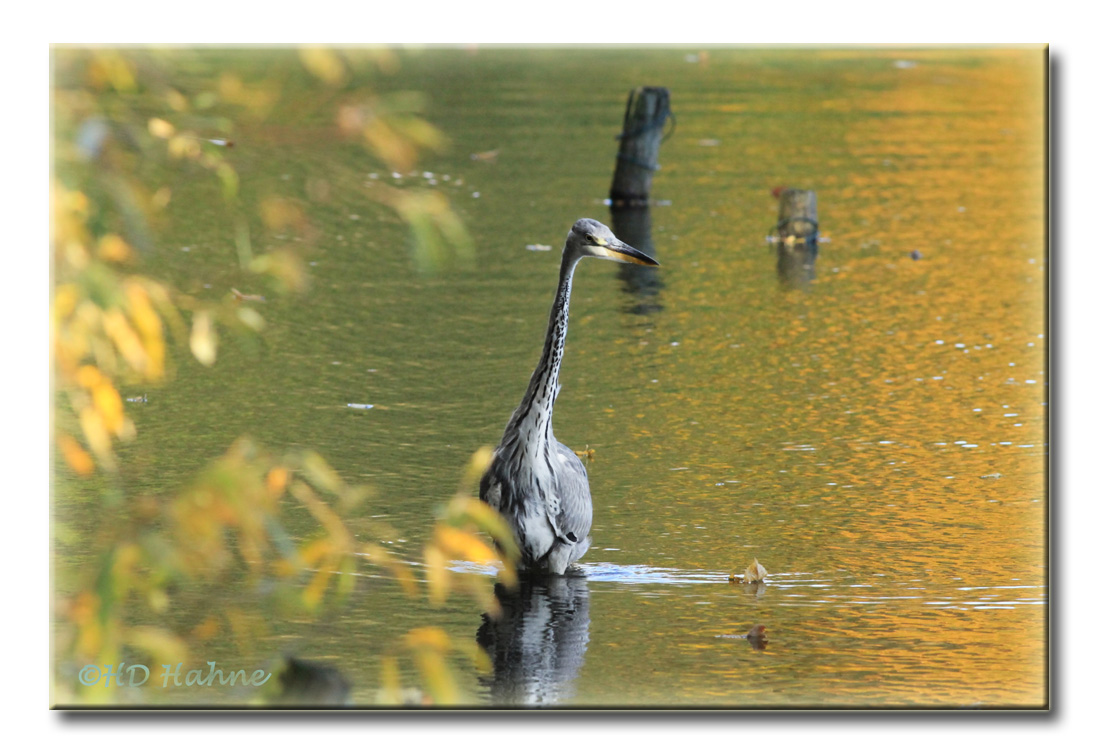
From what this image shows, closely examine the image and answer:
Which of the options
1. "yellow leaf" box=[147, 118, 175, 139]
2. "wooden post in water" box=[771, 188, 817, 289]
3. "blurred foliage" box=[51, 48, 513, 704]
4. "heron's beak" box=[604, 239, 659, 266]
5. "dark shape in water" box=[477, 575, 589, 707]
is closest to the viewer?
"blurred foliage" box=[51, 48, 513, 704]

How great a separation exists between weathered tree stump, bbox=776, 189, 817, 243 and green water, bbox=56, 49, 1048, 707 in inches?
8.3

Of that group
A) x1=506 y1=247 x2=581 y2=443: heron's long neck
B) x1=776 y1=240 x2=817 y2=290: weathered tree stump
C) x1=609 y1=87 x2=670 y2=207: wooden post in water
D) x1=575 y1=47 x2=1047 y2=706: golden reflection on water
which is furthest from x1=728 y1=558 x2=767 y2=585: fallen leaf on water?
x1=609 y1=87 x2=670 y2=207: wooden post in water

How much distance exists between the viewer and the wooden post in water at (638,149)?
461 inches

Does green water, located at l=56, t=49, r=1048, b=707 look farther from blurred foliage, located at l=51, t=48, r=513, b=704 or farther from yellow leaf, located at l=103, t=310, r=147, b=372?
yellow leaf, located at l=103, t=310, r=147, b=372

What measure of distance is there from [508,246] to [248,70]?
5975 mm

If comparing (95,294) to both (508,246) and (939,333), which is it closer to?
(939,333)

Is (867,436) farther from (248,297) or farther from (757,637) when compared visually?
(248,297)

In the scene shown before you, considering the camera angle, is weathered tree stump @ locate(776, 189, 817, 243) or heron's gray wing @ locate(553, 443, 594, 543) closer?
heron's gray wing @ locate(553, 443, 594, 543)

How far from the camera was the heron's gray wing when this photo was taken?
16.6ft

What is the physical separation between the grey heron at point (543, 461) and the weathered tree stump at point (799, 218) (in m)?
6.16

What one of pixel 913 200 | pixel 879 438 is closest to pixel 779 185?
pixel 913 200

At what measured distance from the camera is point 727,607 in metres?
5.00

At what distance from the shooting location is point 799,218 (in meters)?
11.0

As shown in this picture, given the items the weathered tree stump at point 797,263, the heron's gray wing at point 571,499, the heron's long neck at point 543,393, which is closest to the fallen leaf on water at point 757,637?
the heron's gray wing at point 571,499
